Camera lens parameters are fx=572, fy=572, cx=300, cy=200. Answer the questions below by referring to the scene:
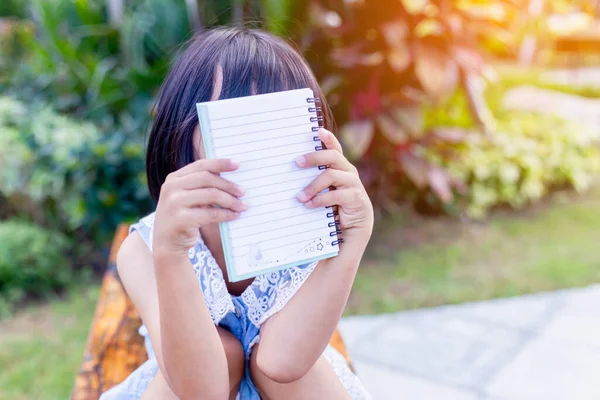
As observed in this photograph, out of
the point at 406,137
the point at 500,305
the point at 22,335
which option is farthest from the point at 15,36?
the point at 500,305

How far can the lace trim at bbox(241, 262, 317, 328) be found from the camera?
1210mm

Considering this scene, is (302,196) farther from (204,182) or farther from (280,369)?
(280,369)

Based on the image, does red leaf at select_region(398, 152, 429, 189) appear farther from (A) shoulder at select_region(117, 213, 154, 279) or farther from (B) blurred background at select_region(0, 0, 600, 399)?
(A) shoulder at select_region(117, 213, 154, 279)

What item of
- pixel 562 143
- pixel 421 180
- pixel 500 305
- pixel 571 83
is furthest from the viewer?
pixel 571 83

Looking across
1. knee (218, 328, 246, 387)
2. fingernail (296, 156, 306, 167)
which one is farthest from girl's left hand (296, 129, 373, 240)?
knee (218, 328, 246, 387)

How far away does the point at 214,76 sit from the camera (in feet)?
3.73

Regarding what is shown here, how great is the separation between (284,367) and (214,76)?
1.93ft

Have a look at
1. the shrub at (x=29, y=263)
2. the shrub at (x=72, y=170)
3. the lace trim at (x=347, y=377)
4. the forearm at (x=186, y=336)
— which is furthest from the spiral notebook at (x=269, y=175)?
the shrub at (x=29, y=263)

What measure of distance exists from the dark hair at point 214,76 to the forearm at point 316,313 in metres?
0.35

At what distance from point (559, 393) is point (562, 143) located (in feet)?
7.76

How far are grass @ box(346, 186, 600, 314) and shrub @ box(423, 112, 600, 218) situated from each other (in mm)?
137

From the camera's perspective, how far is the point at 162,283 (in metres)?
1.02

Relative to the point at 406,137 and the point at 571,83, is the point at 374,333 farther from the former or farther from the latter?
the point at 571,83

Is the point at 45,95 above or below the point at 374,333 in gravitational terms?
above
